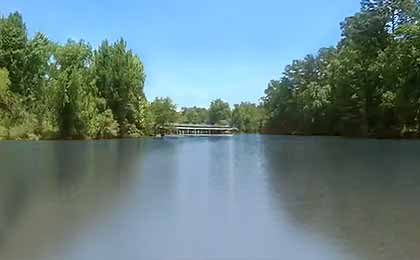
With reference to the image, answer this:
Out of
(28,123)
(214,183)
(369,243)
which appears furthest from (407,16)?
(369,243)

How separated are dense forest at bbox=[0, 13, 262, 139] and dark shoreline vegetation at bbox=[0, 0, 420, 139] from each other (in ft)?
0.36

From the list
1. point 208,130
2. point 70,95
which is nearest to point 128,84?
point 70,95

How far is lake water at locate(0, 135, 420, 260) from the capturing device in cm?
725

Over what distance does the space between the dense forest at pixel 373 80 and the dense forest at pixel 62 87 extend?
2794 centimetres

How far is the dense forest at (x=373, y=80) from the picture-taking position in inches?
1987

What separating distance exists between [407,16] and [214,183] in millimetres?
48724

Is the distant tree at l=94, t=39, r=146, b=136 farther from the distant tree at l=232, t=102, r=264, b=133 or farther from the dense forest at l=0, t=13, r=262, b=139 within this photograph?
the distant tree at l=232, t=102, r=264, b=133

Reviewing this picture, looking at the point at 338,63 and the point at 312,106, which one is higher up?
the point at 338,63

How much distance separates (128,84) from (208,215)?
6042cm

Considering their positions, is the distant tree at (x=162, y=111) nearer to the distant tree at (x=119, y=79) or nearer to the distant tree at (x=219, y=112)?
the distant tree at (x=119, y=79)

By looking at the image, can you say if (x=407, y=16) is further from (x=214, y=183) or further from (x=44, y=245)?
(x=44, y=245)

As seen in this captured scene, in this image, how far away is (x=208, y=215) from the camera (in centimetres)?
1004

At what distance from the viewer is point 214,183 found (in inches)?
607

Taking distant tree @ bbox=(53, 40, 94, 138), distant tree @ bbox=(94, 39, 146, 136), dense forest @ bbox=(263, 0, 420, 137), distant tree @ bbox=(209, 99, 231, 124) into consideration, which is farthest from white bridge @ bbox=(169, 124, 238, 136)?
distant tree @ bbox=(53, 40, 94, 138)
